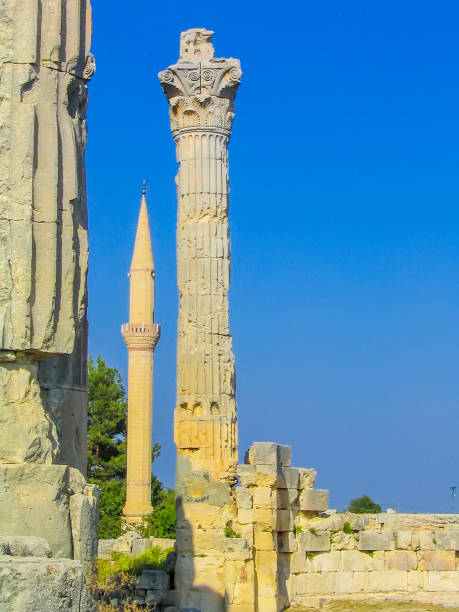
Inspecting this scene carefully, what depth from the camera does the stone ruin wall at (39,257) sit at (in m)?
5.03

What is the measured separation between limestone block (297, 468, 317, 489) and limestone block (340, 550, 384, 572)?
Result: 1.20 meters

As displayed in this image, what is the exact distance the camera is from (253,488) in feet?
54.0

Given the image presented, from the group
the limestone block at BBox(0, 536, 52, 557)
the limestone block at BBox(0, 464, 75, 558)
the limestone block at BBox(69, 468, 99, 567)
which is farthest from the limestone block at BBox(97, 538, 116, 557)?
the limestone block at BBox(0, 536, 52, 557)

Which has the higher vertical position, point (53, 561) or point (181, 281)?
point (181, 281)

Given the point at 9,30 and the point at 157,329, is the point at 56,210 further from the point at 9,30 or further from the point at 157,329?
the point at 157,329

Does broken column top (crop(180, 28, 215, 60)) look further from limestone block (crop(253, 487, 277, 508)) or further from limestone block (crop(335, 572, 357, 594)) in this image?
limestone block (crop(335, 572, 357, 594))

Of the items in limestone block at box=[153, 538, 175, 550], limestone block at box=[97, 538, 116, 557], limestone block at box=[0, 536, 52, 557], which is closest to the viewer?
limestone block at box=[0, 536, 52, 557]

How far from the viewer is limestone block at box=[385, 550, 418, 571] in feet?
59.8

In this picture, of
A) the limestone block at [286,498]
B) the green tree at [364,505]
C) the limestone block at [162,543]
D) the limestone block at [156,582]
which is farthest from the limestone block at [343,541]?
the green tree at [364,505]

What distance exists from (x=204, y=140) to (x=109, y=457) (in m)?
22.8

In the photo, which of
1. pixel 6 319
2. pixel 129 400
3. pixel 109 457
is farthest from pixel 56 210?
pixel 109 457

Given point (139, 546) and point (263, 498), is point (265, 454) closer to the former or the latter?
point (263, 498)

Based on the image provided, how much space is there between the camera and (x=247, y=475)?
1645cm

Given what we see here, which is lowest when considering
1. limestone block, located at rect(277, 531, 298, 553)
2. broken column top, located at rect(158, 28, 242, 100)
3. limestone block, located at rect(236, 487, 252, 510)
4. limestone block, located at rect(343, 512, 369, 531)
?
limestone block, located at rect(277, 531, 298, 553)
